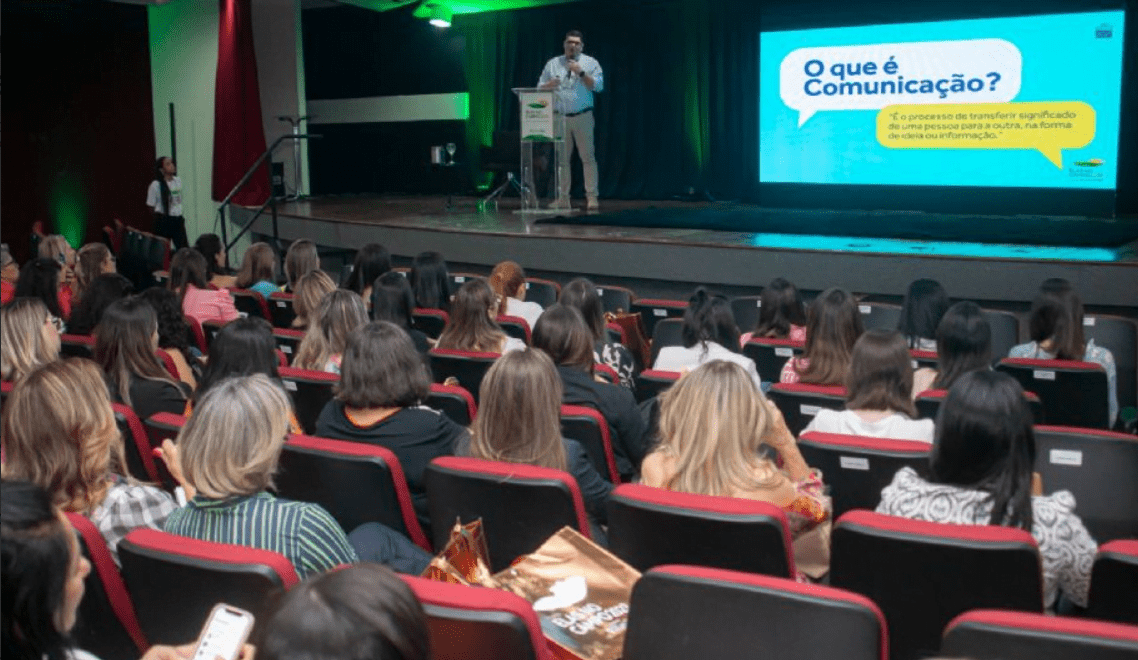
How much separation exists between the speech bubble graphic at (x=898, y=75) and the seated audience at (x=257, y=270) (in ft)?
19.0

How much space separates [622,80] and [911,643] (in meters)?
11.5

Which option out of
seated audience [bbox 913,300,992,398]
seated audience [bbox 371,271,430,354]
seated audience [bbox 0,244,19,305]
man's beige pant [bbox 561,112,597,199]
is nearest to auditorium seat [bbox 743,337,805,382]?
seated audience [bbox 913,300,992,398]

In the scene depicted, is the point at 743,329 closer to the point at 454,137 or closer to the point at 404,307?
the point at 404,307

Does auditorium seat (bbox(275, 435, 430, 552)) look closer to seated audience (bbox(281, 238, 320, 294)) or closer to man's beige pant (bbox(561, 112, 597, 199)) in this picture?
seated audience (bbox(281, 238, 320, 294))

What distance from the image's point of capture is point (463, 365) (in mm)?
4504

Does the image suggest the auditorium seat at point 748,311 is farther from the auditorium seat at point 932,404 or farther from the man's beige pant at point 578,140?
the man's beige pant at point 578,140

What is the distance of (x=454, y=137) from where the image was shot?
14.5 m

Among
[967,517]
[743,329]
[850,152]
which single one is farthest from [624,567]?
[850,152]

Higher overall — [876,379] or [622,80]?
[622,80]

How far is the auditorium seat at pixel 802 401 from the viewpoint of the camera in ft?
12.4

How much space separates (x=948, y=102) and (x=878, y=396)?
722 cm

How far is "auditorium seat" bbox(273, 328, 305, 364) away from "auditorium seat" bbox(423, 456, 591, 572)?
250 centimetres

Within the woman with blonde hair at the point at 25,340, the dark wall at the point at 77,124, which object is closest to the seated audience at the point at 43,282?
the woman with blonde hair at the point at 25,340

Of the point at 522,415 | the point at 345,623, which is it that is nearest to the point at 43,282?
the point at 522,415
